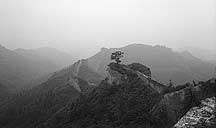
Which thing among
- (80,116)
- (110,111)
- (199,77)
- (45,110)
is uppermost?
(110,111)

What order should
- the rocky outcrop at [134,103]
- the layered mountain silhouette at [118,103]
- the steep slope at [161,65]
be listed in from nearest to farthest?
the rocky outcrop at [134,103] → the layered mountain silhouette at [118,103] → the steep slope at [161,65]

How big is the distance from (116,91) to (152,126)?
14156 mm

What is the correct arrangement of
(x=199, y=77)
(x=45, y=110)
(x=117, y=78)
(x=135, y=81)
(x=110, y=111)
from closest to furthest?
(x=110, y=111)
(x=135, y=81)
(x=117, y=78)
(x=45, y=110)
(x=199, y=77)

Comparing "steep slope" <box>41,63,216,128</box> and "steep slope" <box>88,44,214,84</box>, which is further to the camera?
"steep slope" <box>88,44,214,84</box>

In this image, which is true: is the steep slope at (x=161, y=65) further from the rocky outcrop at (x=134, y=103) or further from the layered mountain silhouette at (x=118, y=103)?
the rocky outcrop at (x=134, y=103)

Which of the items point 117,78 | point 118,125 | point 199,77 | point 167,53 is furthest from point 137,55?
point 118,125

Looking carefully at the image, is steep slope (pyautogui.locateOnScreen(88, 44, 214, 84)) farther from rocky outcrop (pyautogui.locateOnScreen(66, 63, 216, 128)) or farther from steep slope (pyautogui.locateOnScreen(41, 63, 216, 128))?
rocky outcrop (pyautogui.locateOnScreen(66, 63, 216, 128))

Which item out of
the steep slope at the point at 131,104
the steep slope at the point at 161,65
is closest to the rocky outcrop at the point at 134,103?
the steep slope at the point at 131,104

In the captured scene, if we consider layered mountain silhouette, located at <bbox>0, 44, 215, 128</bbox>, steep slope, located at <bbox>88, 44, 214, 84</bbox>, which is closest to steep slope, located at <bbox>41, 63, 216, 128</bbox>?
layered mountain silhouette, located at <bbox>0, 44, 215, 128</bbox>

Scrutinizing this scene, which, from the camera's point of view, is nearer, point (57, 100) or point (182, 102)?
point (182, 102)

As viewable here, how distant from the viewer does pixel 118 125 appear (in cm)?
3052

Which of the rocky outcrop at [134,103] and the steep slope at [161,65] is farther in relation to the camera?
the steep slope at [161,65]

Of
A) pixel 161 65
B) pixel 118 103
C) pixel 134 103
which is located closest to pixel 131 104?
pixel 134 103

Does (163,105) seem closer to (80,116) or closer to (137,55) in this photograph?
(80,116)
